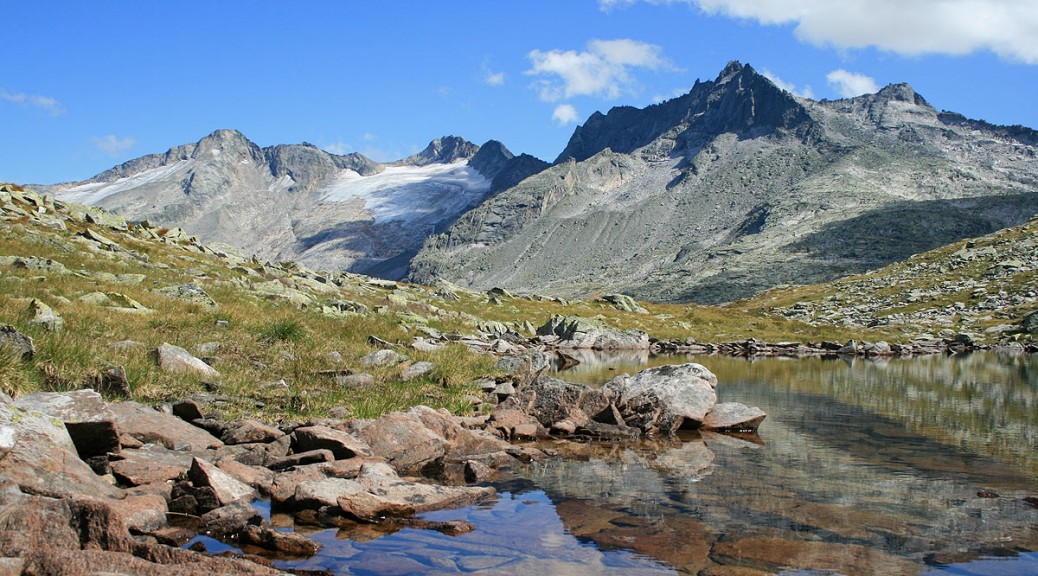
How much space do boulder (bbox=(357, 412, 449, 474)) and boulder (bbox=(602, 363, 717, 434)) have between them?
5375mm

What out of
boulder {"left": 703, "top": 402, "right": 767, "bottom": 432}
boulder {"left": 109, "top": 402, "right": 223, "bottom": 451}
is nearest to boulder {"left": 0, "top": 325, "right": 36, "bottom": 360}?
boulder {"left": 109, "top": 402, "right": 223, "bottom": 451}

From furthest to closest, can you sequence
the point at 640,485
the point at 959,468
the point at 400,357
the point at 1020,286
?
the point at 1020,286, the point at 400,357, the point at 959,468, the point at 640,485

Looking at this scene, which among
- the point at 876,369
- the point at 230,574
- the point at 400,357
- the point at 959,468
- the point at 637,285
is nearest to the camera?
the point at 230,574

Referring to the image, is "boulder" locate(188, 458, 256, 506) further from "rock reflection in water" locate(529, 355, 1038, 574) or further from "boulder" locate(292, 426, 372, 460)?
"rock reflection in water" locate(529, 355, 1038, 574)

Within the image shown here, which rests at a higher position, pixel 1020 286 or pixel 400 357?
pixel 1020 286

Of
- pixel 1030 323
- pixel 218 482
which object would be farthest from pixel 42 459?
pixel 1030 323

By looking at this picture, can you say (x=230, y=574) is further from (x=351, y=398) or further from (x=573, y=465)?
(x=351, y=398)

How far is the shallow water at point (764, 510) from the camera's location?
683 cm

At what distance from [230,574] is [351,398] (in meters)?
8.42

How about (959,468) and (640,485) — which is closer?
(640,485)

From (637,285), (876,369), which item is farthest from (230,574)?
(637,285)

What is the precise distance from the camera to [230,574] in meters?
4.97

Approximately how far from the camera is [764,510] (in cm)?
860

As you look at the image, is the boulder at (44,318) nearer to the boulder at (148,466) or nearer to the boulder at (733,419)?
the boulder at (148,466)
